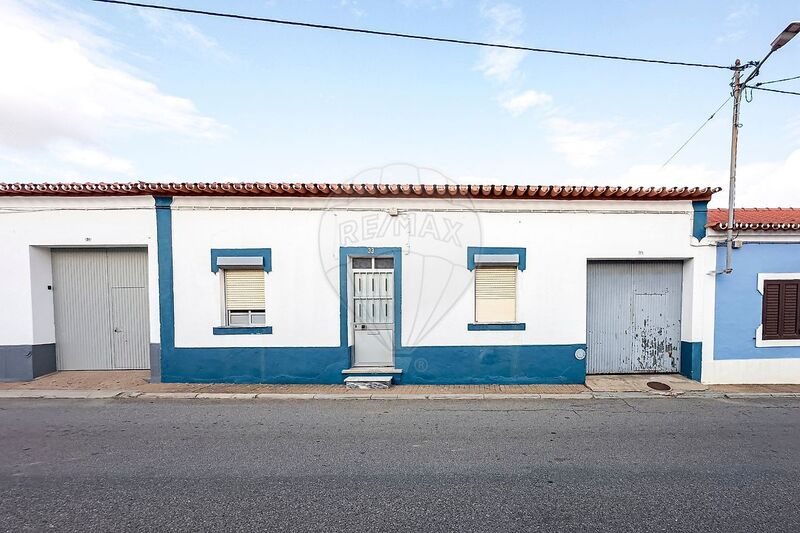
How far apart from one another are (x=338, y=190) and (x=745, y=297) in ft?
28.3

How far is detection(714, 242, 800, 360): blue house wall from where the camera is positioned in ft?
23.3

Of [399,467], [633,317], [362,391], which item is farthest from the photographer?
[633,317]

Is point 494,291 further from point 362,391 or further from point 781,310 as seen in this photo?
point 781,310

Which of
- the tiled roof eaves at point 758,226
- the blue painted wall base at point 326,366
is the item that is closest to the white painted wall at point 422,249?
the blue painted wall base at point 326,366

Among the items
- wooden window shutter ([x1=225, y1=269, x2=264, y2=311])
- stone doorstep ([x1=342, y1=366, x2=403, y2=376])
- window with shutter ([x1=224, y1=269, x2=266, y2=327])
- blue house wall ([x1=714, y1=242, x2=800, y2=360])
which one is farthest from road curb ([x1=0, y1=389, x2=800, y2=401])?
wooden window shutter ([x1=225, y1=269, x2=264, y2=311])

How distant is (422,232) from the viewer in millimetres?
7023

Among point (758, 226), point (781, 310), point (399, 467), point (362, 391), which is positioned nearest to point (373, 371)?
point (362, 391)

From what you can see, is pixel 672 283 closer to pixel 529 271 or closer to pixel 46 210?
pixel 529 271

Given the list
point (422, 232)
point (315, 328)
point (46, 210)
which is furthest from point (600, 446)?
point (46, 210)

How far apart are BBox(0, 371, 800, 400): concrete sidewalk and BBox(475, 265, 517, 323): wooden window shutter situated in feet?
4.67

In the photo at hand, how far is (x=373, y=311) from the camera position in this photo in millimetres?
7281

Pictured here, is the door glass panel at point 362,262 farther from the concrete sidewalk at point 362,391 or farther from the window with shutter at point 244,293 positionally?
the concrete sidewalk at point 362,391

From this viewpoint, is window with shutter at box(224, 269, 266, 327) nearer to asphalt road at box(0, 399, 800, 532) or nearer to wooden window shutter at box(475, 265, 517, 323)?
asphalt road at box(0, 399, 800, 532)

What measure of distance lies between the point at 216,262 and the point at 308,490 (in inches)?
199
